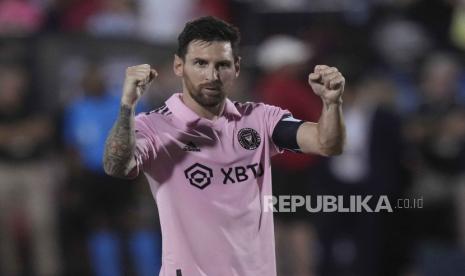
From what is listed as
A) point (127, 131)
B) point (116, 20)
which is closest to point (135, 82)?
point (127, 131)

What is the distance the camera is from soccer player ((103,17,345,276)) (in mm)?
4352

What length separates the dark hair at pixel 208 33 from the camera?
436 cm

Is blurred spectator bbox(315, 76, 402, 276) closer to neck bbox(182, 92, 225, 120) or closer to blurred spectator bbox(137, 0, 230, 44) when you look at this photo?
blurred spectator bbox(137, 0, 230, 44)

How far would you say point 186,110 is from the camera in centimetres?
446

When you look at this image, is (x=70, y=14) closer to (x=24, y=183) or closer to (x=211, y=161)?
(x=24, y=183)

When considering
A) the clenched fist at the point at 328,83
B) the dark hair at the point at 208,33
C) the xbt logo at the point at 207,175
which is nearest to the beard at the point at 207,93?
the dark hair at the point at 208,33

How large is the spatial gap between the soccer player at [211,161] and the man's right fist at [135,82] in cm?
8

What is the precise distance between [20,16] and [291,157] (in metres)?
3.29

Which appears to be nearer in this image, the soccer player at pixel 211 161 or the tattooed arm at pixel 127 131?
the tattooed arm at pixel 127 131

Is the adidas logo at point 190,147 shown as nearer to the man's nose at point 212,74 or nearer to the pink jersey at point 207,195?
the pink jersey at point 207,195

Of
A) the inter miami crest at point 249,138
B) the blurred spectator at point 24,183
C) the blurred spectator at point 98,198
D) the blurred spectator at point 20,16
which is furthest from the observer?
the blurred spectator at point 20,16

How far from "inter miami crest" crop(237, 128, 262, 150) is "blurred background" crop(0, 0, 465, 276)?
2.96m

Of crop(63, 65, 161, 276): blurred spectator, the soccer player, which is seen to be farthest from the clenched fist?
crop(63, 65, 161, 276): blurred spectator

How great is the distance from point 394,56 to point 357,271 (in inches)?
87.8
